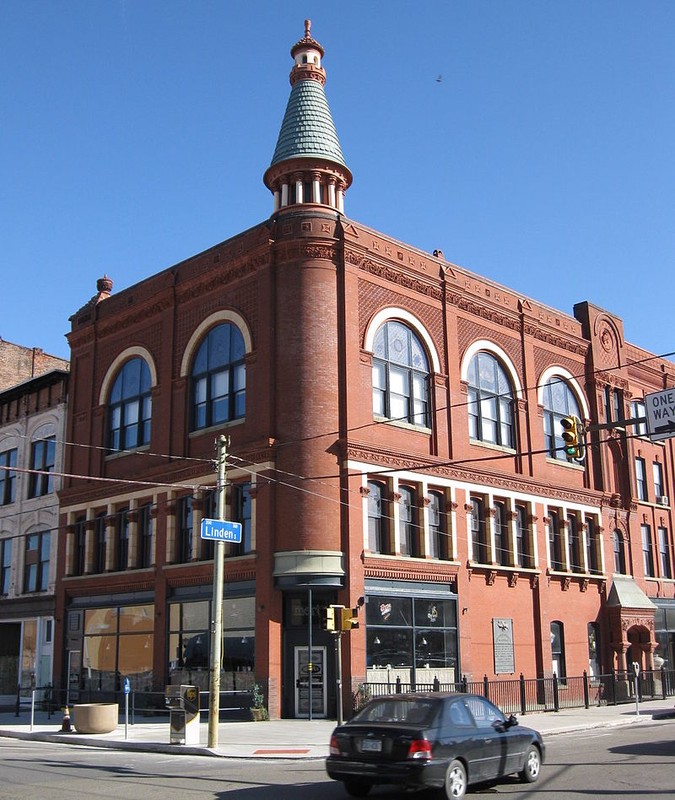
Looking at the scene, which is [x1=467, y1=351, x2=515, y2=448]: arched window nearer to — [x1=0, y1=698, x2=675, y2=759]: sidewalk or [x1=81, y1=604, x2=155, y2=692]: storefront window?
[x1=0, y1=698, x2=675, y2=759]: sidewalk

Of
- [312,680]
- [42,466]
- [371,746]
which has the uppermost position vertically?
[42,466]

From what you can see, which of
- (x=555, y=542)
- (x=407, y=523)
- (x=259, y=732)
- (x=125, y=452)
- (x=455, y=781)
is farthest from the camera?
(x=555, y=542)

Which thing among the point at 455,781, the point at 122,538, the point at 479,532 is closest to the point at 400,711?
the point at 455,781

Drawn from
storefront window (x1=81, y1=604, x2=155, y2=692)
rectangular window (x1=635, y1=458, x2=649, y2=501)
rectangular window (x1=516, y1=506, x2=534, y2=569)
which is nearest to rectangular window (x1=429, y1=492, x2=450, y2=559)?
rectangular window (x1=516, y1=506, x2=534, y2=569)

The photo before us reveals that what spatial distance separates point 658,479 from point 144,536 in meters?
26.5

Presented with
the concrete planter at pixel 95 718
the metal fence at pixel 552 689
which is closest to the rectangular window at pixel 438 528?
the metal fence at pixel 552 689

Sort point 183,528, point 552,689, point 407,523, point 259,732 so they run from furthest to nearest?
point 552,689, point 183,528, point 407,523, point 259,732

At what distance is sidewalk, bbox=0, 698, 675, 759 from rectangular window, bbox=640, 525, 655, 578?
10771 mm

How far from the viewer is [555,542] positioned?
4006 centimetres

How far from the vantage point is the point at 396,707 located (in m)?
14.4

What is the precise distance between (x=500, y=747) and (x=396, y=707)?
70.0 inches

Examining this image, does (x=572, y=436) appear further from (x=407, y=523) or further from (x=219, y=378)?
(x=219, y=378)

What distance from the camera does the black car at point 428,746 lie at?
1320 centimetres

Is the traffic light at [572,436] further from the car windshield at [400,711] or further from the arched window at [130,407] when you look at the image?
the arched window at [130,407]
